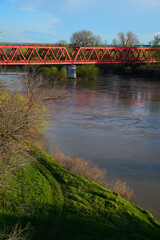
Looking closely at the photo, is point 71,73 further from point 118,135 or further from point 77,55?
point 118,135

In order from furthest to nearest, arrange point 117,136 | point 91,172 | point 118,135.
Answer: point 118,135
point 117,136
point 91,172

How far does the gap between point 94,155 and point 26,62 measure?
38239 mm

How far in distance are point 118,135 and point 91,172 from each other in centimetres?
875

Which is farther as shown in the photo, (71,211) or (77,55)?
(77,55)

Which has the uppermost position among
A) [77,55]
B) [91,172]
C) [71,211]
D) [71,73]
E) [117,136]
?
[77,55]

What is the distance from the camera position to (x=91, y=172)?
18047 millimetres

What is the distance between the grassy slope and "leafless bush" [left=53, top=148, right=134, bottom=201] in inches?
38.0

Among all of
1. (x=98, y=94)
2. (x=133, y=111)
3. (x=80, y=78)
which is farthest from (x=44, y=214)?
(x=80, y=78)

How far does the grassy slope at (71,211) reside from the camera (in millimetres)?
12523

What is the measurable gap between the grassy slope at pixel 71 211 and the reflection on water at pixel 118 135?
5.97 ft

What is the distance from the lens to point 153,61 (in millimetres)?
75875

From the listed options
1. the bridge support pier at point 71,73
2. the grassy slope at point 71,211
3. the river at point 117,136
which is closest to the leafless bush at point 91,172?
the river at point 117,136

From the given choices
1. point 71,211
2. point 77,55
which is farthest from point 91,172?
point 77,55

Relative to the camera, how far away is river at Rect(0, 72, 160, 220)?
1800 cm
